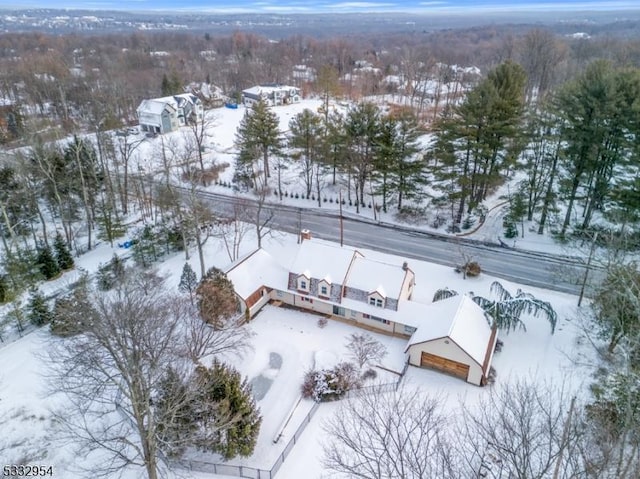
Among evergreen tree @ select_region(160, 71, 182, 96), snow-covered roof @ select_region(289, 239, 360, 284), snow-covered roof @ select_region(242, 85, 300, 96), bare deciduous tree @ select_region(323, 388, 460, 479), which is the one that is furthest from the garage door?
evergreen tree @ select_region(160, 71, 182, 96)

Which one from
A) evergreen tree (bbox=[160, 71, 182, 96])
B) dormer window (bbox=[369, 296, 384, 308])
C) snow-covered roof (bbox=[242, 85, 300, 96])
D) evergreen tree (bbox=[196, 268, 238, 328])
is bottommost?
dormer window (bbox=[369, 296, 384, 308])

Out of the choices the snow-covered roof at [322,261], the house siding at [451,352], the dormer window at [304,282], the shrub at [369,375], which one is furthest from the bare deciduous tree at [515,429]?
the dormer window at [304,282]

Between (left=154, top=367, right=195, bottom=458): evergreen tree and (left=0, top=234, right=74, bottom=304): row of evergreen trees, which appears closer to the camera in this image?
(left=154, top=367, right=195, bottom=458): evergreen tree

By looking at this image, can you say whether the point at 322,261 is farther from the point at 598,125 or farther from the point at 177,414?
the point at 598,125

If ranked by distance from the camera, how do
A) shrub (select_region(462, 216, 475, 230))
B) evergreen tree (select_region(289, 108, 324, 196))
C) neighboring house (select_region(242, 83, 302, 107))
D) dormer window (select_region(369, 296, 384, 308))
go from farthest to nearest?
1. neighboring house (select_region(242, 83, 302, 107))
2. evergreen tree (select_region(289, 108, 324, 196))
3. shrub (select_region(462, 216, 475, 230))
4. dormer window (select_region(369, 296, 384, 308))

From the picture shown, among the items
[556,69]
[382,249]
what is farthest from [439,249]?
[556,69]

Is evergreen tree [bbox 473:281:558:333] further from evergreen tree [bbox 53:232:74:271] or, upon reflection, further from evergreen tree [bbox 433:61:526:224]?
evergreen tree [bbox 53:232:74:271]

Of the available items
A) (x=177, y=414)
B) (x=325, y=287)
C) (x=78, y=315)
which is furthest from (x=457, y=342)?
(x=78, y=315)

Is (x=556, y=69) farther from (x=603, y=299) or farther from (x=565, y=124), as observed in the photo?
(x=603, y=299)

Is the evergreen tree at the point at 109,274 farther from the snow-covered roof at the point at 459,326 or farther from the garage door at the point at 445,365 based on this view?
the garage door at the point at 445,365

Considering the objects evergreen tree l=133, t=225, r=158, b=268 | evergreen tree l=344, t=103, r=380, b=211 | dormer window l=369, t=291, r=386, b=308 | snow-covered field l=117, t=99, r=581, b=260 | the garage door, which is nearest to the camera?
the garage door
